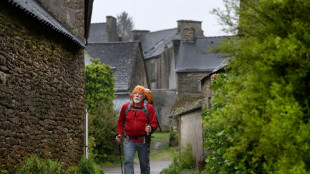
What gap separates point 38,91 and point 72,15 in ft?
13.4

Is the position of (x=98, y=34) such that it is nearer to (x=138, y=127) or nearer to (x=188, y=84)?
(x=188, y=84)

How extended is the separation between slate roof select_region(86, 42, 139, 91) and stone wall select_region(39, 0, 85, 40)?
2147cm

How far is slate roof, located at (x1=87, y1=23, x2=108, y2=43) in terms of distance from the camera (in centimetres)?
5953

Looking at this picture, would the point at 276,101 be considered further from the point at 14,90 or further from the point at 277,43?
the point at 14,90

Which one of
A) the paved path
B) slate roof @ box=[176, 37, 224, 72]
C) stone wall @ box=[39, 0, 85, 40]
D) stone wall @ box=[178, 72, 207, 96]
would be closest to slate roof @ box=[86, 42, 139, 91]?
slate roof @ box=[176, 37, 224, 72]

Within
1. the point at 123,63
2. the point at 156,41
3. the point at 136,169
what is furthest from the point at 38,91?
the point at 156,41

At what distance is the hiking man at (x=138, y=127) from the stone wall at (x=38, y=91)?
1.91 meters

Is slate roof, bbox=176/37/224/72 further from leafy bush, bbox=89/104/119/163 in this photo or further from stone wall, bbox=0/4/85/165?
stone wall, bbox=0/4/85/165

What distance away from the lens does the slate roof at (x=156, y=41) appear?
59.9m

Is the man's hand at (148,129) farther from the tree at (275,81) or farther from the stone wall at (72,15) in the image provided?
the stone wall at (72,15)

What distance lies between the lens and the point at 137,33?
67.8m

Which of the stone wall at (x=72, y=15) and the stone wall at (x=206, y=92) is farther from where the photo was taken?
the stone wall at (x=206, y=92)

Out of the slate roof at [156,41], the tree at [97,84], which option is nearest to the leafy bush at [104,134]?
the tree at [97,84]

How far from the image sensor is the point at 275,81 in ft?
13.7
